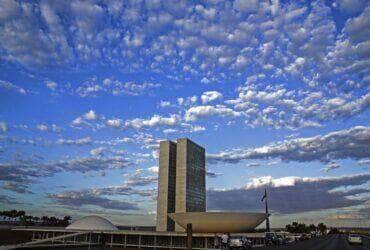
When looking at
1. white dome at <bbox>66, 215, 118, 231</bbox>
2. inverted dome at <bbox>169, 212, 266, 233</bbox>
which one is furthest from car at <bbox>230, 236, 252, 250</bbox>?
white dome at <bbox>66, 215, 118, 231</bbox>

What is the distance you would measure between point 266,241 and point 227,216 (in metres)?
19.5

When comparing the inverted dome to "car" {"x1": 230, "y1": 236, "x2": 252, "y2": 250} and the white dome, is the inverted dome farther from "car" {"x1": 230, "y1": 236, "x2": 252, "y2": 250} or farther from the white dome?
the white dome

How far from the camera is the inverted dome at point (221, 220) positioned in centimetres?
9694

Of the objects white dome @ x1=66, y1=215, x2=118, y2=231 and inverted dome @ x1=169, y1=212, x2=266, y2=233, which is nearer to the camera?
inverted dome @ x1=169, y1=212, x2=266, y2=233

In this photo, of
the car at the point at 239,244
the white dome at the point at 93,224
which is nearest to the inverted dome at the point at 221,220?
the car at the point at 239,244

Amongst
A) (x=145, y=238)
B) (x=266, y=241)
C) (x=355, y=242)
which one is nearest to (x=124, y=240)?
(x=145, y=238)

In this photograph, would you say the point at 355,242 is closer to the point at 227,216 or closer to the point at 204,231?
the point at 227,216

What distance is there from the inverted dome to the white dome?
152ft

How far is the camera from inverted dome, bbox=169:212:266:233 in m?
96.9

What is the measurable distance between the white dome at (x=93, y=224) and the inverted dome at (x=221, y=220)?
46265 millimetres

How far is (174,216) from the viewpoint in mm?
106375

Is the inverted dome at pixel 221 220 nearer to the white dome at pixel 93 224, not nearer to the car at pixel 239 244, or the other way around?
the car at pixel 239 244

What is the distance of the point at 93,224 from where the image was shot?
461ft

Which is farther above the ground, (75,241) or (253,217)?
(253,217)
